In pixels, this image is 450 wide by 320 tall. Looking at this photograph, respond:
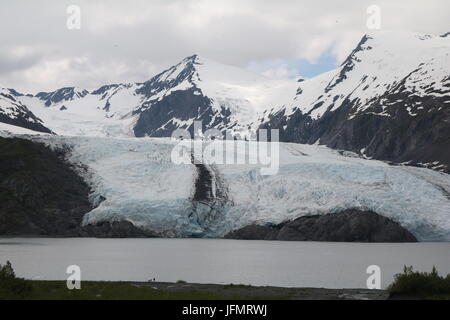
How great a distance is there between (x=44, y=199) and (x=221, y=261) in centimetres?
5048

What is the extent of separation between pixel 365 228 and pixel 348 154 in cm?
5590

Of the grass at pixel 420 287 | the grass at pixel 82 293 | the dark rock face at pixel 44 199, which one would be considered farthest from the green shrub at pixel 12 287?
the dark rock face at pixel 44 199

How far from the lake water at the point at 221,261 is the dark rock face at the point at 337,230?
30.3 feet

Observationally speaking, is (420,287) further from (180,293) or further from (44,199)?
(44,199)

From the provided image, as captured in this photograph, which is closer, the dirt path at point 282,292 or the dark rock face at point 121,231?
the dirt path at point 282,292

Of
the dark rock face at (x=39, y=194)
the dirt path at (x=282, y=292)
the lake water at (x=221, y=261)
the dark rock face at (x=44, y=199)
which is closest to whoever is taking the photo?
the dirt path at (x=282, y=292)

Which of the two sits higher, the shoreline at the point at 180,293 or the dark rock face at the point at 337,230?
the dark rock face at the point at 337,230

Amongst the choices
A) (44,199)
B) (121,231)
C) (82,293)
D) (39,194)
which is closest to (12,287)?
(82,293)

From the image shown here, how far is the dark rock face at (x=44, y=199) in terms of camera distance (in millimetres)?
99000

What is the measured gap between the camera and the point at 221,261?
6072 cm

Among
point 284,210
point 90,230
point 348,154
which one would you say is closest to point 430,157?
point 348,154

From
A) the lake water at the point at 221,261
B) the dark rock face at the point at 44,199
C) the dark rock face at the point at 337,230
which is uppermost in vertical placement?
the dark rock face at the point at 44,199

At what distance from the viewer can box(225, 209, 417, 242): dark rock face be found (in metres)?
92.7

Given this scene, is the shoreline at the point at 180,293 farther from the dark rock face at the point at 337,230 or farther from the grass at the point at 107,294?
the dark rock face at the point at 337,230
